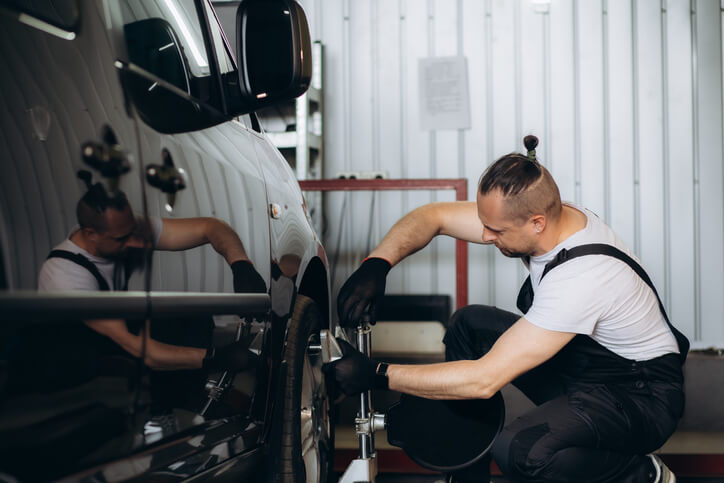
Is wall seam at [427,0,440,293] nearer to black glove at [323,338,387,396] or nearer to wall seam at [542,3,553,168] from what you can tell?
wall seam at [542,3,553,168]

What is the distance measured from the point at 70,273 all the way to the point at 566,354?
145 centimetres

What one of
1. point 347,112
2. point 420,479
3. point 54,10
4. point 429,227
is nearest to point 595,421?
point 429,227

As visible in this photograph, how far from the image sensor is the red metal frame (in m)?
2.69

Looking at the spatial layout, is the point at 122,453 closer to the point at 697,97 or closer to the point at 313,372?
the point at 313,372

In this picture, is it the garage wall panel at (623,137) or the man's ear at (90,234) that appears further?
the garage wall panel at (623,137)

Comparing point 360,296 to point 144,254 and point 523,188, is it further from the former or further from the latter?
point 144,254

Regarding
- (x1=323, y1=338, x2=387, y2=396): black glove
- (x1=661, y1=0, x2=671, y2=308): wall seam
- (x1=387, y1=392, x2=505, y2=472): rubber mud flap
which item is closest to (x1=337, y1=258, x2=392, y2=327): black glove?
(x1=323, y1=338, x2=387, y2=396): black glove

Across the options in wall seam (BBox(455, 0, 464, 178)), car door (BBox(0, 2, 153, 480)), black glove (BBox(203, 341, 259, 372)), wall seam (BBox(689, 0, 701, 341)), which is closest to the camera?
car door (BBox(0, 2, 153, 480))

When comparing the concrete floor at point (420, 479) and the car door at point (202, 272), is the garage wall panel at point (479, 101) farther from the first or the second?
the car door at point (202, 272)

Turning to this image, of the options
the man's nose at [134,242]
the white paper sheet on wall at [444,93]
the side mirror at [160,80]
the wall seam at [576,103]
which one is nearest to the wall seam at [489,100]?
the white paper sheet on wall at [444,93]

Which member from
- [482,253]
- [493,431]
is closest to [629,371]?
[493,431]

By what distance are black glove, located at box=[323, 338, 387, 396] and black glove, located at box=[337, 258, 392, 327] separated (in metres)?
0.11

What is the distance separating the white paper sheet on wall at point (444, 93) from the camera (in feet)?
11.6

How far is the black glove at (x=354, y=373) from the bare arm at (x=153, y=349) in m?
0.62
